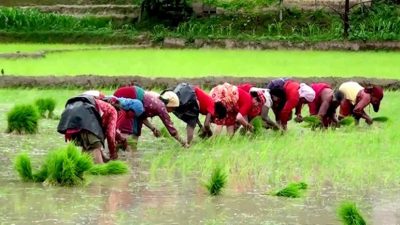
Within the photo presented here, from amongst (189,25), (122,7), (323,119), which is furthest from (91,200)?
(122,7)

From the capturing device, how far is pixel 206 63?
21641mm

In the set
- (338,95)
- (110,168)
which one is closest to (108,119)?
(110,168)

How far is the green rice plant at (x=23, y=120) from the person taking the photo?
37.4ft

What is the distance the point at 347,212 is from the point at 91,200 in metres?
2.08

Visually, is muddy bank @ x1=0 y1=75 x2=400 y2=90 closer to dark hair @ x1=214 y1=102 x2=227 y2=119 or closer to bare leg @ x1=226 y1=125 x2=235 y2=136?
bare leg @ x1=226 y1=125 x2=235 y2=136

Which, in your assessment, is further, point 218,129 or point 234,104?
point 218,129

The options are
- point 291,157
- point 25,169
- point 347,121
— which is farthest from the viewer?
point 347,121

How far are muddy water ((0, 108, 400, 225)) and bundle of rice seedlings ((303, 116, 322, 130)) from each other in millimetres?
3639

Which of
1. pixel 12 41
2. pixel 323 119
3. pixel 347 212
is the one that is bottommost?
pixel 12 41

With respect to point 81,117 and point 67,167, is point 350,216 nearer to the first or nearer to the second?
point 67,167

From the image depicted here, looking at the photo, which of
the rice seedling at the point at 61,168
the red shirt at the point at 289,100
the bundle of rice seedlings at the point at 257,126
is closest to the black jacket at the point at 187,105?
the bundle of rice seedlings at the point at 257,126

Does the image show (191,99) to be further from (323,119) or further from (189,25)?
(189,25)

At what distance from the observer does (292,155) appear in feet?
32.9

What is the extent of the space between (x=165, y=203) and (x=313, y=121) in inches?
195
